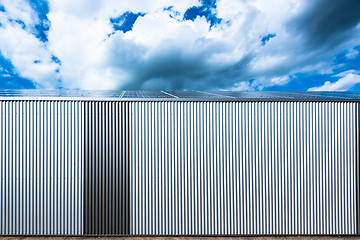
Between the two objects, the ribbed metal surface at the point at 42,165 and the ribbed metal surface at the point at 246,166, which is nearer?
the ribbed metal surface at the point at 42,165

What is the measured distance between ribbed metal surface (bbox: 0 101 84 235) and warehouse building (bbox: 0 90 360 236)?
0.04m

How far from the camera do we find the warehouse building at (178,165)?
5.82 metres

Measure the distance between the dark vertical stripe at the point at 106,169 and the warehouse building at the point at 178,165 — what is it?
0.12 feet

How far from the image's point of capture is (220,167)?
6.00 m

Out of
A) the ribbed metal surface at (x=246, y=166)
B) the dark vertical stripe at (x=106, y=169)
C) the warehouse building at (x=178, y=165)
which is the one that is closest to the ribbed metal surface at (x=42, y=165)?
the warehouse building at (x=178, y=165)

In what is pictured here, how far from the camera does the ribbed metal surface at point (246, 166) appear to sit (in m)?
5.93

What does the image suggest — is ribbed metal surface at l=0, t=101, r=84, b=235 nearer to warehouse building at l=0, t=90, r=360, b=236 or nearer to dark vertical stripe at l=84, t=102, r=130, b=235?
warehouse building at l=0, t=90, r=360, b=236

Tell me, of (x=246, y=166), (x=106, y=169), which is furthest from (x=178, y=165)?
(x=106, y=169)

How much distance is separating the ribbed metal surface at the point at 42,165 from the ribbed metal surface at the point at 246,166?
7.21ft

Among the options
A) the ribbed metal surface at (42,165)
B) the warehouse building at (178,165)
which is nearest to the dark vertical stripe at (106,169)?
the warehouse building at (178,165)

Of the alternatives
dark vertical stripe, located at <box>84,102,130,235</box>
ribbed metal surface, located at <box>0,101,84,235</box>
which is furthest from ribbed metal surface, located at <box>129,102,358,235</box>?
ribbed metal surface, located at <box>0,101,84,235</box>

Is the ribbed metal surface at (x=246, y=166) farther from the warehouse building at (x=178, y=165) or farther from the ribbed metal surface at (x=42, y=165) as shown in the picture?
the ribbed metal surface at (x=42, y=165)

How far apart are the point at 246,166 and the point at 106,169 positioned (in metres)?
5.13

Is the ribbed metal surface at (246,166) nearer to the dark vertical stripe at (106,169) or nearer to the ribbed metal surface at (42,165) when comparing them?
the dark vertical stripe at (106,169)
